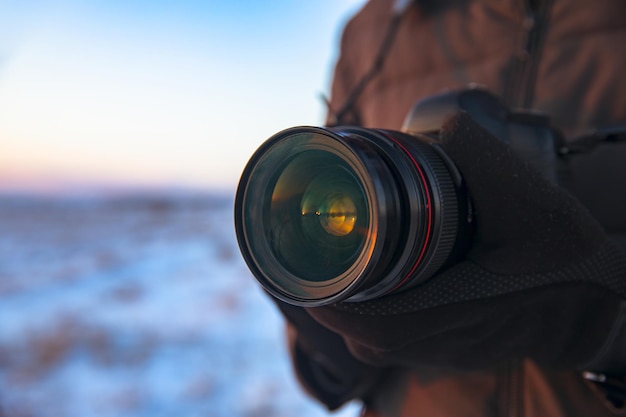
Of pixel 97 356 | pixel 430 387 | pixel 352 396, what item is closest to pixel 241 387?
pixel 97 356

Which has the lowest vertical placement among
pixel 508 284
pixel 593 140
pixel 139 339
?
pixel 139 339

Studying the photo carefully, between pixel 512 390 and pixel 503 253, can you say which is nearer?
pixel 503 253

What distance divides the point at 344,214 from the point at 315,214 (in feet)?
0.14

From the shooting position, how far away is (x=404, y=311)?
0.69m

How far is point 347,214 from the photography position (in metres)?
0.63

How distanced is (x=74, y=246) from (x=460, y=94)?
6.84 meters

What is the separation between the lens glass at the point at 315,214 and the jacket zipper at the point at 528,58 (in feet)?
1.80

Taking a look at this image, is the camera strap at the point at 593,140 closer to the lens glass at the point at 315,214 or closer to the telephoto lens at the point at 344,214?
the telephoto lens at the point at 344,214

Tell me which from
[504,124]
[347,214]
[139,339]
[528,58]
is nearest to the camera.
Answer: [347,214]

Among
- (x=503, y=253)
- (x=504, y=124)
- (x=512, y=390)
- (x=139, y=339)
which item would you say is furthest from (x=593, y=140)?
(x=139, y=339)

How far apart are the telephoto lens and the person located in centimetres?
5

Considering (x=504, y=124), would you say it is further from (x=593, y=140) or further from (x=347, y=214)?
(x=347, y=214)

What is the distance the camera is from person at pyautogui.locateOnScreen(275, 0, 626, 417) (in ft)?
2.30

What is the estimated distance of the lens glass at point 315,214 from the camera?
24.2 inches
